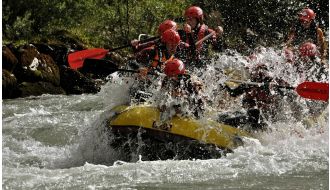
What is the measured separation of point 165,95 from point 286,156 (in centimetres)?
139

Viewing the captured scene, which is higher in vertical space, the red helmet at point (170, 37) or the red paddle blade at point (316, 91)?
the red helmet at point (170, 37)

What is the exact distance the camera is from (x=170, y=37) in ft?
22.6

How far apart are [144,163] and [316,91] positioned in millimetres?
1943

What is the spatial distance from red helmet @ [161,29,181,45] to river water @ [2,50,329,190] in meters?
0.64

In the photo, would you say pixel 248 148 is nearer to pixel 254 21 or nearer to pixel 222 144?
pixel 222 144

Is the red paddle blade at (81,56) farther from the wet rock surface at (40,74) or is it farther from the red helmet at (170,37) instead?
the wet rock surface at (40,74)

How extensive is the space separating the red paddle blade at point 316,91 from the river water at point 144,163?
563 millimetres

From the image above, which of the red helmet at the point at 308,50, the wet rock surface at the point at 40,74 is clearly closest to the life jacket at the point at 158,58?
the red helmet at the point at 308,50

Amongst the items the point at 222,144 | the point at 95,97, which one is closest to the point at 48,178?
the point at 222,144

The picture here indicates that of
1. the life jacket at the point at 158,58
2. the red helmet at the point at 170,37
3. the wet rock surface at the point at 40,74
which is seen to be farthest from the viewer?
the wet rock surface at the point at 40,74

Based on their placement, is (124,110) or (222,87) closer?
(124,110)

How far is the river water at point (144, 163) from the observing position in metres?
5.15

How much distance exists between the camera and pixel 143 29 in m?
16.5

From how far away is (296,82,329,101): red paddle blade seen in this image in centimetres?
619
